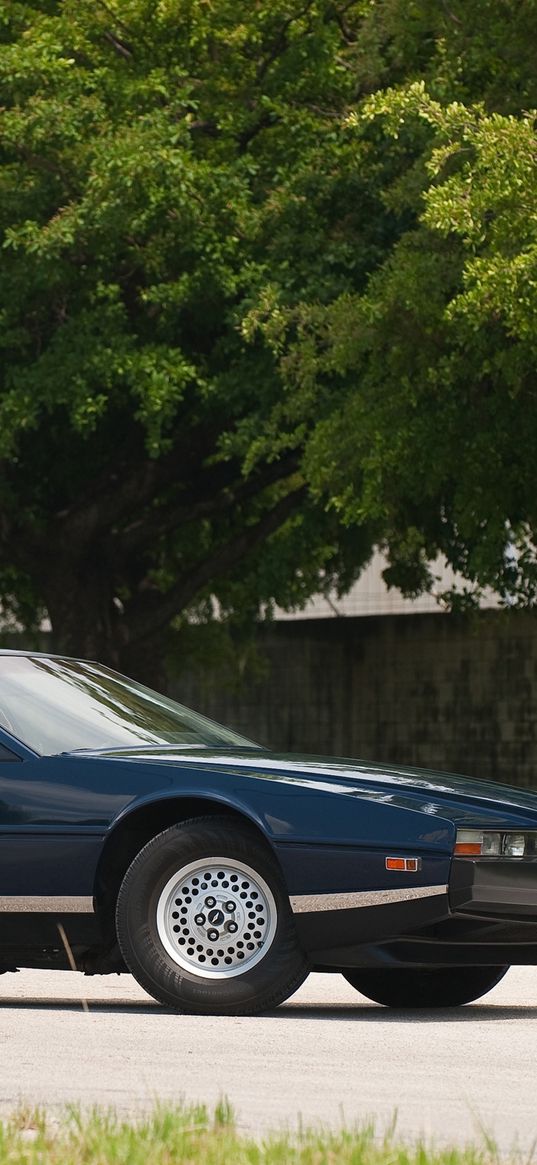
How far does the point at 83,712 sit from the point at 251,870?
1183 mm

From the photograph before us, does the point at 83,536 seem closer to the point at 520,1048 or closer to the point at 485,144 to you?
the point at 485,144

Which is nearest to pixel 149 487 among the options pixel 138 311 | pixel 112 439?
pixel 112 439

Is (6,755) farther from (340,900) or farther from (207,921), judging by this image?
(340,900)

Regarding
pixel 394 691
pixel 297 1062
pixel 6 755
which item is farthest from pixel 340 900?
pixel 394 691

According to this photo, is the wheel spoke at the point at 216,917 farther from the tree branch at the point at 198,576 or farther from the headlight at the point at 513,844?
the tree branch at the point at 198,576

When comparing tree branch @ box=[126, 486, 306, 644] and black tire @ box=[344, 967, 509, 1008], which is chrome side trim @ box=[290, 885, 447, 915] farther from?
tree branch @ box=[126, 486, 306, 644]

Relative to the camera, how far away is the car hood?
7336mm

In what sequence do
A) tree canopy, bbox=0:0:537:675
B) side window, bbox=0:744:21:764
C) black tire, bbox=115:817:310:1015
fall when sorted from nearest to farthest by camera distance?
black tire, bbox=115:817:310:1015 → side window, bbox=0:744:21:764 → tree canopy, bbox=0:0:537:675

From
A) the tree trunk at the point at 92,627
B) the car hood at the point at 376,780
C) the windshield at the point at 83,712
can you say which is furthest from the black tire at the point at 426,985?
the tree trunk at the point at 92,627

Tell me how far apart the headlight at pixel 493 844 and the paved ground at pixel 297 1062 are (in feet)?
2.00

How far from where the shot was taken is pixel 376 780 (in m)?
7.48

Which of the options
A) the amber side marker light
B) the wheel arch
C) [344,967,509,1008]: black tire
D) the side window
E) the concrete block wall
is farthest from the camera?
the concrete block wall

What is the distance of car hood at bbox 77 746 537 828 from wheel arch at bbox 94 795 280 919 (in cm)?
15

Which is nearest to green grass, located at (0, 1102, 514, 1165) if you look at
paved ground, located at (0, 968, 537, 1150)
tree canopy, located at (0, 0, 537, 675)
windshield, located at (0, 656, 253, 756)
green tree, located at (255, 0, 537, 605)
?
paved ground, located at (0, 968, 537, 1150)
